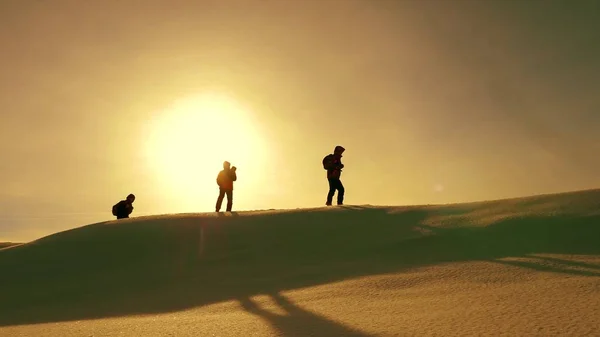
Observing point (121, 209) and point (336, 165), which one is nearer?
point (336, 165)

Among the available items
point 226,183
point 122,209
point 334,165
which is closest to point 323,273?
point 334,165

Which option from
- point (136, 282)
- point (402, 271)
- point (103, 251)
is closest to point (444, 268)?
point (402, 271)

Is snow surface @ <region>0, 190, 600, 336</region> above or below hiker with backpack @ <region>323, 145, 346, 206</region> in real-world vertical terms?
below

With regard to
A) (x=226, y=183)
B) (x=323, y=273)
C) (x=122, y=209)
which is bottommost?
(x=323, y=273)

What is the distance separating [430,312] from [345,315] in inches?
35.4

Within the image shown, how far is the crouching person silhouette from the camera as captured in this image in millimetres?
16891

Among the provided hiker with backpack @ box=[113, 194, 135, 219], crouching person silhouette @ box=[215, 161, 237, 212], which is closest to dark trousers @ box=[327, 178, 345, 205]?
crouching person silhouette @ box=[215, 161, 237, 212]

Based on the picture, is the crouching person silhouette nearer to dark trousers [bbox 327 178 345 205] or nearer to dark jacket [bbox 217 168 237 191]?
dark jacket [bbox 217 168 237 191]

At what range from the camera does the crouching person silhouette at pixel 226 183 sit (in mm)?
16891

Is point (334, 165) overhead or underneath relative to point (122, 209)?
overhead

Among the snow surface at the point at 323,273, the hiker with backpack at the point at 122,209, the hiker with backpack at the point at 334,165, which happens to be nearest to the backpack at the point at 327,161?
the hiker with backpack at the point at 334,165

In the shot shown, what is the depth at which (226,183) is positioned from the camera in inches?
A: 664

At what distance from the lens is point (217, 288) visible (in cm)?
866

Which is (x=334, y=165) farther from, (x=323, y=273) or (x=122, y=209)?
(x=122, y=209)
